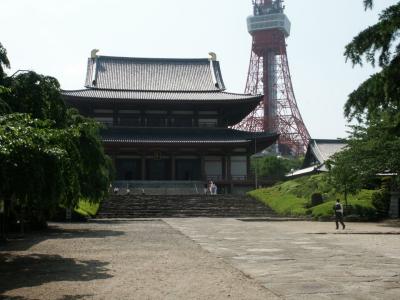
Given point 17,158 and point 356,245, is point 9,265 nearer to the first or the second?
point 17,158

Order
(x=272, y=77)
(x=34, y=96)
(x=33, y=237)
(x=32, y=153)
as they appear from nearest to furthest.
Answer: (x=32, y=153)
(x=34, y=96)
(x=33, y=237)
(x=272, y=77)

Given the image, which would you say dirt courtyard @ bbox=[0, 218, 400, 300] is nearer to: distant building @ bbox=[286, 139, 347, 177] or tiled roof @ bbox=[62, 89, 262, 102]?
tiled roof @ bbox=[62, 89, 262, 102]

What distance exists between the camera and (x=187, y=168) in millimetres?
46125

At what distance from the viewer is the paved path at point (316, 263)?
282 inches

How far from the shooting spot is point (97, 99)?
43938 millimetres

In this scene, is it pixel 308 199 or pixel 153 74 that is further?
pixel 153 74

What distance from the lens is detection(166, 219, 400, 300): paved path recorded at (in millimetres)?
Answer: 7168

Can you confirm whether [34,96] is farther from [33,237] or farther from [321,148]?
[321,148]

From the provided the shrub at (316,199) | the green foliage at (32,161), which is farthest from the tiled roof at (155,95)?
the green foliage at (32,161)

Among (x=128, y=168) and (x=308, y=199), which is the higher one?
(x=128, y=168)

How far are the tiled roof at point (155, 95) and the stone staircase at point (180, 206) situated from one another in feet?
38.7

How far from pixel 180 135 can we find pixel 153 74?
1112 cm

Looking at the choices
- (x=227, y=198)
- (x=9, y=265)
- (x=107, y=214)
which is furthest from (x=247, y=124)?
(x=9, y=265)

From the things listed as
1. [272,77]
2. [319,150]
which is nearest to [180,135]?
[319,150]
